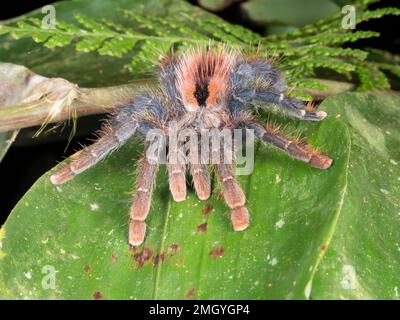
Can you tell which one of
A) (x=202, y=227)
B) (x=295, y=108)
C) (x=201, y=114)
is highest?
(x=295, y=108)

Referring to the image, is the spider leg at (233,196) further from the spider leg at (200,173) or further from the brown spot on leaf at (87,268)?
the brown spot on leaf at (87,268)

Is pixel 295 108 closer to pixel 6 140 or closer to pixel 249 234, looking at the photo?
pixel 249 234

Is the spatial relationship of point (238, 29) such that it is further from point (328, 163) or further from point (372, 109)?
point (328, 163)

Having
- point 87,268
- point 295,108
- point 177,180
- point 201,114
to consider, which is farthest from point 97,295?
point 295,108

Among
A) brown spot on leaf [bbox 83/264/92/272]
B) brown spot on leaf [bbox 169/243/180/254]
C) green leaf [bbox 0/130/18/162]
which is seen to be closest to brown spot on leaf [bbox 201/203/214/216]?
brown spot on leaf [bbox 169/243/180/254]

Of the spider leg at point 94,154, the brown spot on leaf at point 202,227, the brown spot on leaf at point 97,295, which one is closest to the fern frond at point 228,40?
the spider leg at point 94,154

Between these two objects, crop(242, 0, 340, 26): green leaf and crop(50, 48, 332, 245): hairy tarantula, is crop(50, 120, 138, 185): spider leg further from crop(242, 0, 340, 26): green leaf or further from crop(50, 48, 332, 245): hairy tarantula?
crop(242, 0, 340, 26): green leaf
